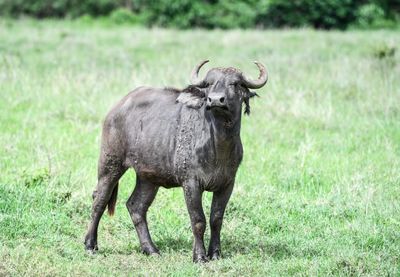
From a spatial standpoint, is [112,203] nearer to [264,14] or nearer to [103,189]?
[103,189]

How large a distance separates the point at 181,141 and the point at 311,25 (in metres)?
26.8

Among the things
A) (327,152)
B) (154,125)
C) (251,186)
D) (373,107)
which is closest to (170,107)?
(154,125)

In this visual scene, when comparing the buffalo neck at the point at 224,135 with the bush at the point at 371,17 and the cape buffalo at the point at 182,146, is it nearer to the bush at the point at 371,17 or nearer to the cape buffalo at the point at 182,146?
the cape buffalo at the point at 182,146

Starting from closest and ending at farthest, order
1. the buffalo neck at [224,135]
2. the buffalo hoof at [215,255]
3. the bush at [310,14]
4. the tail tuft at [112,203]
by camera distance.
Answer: the buffalo neck at [224,135], the buffalo hoof at [215,255], the tail tuft at [112,203], the bush at [310,14]

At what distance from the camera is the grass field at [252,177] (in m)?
7.94

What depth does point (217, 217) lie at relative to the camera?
8.08 m

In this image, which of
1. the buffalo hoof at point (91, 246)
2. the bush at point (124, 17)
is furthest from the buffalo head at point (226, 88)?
the bush at point (124, 17)

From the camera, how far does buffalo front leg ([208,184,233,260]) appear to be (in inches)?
318

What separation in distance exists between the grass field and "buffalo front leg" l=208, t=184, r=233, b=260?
0.70ft

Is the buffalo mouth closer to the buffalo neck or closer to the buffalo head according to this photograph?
the buffalo head

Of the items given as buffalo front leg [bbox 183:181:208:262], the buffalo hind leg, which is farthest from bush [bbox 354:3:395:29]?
buffalo front leg [bbox 183:181:208:262]

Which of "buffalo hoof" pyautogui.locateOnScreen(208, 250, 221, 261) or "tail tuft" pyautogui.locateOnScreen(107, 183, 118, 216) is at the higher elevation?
"tail tuft" pyautogui.locateOnScreen(107, 183, 118, 216)

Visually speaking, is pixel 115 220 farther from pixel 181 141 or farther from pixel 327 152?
pixel 327 152

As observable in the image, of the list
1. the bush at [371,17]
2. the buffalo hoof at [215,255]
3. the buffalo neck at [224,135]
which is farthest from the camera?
the bush at [371,17]
